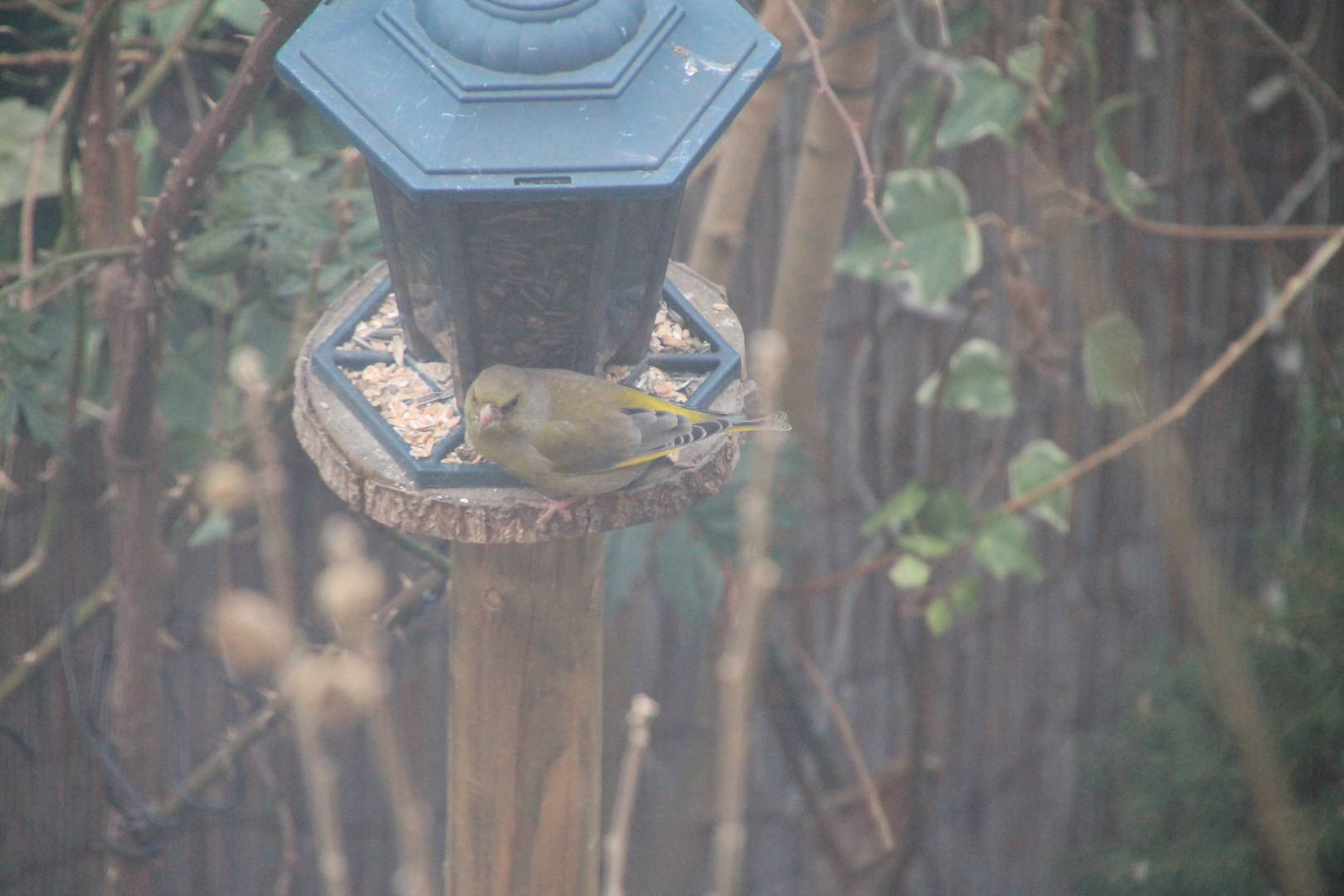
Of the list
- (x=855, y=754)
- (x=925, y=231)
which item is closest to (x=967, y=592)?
(x=855, y=754)

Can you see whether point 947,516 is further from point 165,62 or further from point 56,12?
point 56,12

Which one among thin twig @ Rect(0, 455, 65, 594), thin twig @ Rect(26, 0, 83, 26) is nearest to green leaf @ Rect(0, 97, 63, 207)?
thin twig @ Rect(26, 0, 83, 26)

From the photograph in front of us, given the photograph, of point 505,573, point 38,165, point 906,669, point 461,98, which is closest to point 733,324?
point 505,573

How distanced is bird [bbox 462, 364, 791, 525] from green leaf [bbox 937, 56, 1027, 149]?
1.29m

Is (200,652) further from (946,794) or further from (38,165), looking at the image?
(946,794)

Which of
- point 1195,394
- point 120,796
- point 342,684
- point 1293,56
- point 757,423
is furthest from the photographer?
point 1293,56

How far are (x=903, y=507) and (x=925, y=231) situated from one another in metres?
0.72

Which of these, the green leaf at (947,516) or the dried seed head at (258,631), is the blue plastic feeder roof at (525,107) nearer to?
the dried seed head at (258,631)

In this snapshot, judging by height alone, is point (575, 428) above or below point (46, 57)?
below

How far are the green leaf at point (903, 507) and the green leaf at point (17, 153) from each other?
7.02 ft

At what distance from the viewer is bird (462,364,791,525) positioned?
1.70 metres

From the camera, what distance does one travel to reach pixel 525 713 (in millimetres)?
1765

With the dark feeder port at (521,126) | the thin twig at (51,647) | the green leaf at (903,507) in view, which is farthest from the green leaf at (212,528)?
the green leaf at (903,507)

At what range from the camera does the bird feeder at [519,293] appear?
4.56 ft
